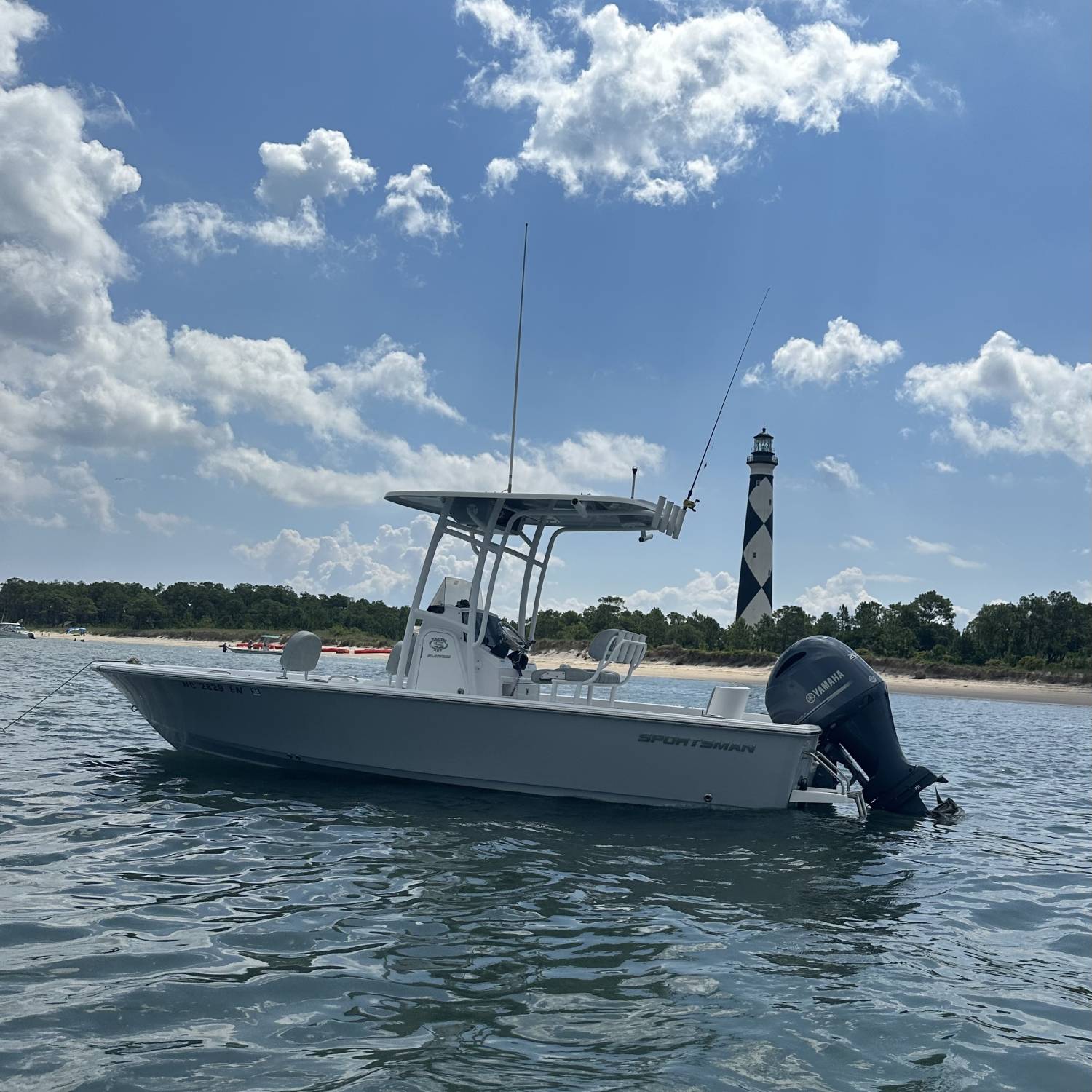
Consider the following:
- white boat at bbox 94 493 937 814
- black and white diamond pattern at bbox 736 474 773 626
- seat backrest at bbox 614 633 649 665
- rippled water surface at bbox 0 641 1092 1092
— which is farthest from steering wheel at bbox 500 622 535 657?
black and white diamond pattern at bbox 736 474 773 626

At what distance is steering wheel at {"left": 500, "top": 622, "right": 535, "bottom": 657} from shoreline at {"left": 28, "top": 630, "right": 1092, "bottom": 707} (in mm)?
28093

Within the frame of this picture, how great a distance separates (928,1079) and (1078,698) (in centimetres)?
4179

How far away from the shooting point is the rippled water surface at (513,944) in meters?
3.65

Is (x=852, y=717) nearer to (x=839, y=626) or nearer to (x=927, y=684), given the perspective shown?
(x=927, y=684)

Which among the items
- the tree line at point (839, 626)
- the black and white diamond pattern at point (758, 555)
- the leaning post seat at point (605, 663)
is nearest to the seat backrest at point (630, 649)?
the leaning post seat at point (605, 663)

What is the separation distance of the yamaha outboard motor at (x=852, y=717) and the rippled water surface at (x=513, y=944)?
0.34 meters

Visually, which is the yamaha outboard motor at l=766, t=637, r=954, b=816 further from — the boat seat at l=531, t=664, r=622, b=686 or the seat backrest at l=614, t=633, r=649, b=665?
the boat seat at l=531, t=664, r=622, b=686

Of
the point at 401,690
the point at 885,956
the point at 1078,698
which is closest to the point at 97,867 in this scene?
the point at 401,690

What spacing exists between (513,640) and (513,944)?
493 centimetres

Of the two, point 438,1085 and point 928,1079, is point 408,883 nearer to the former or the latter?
→ point 438,1085

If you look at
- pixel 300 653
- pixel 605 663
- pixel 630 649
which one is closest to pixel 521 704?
pixel 605 663

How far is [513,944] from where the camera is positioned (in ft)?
16.3

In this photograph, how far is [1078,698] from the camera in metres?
39.8

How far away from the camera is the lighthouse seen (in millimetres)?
53344
